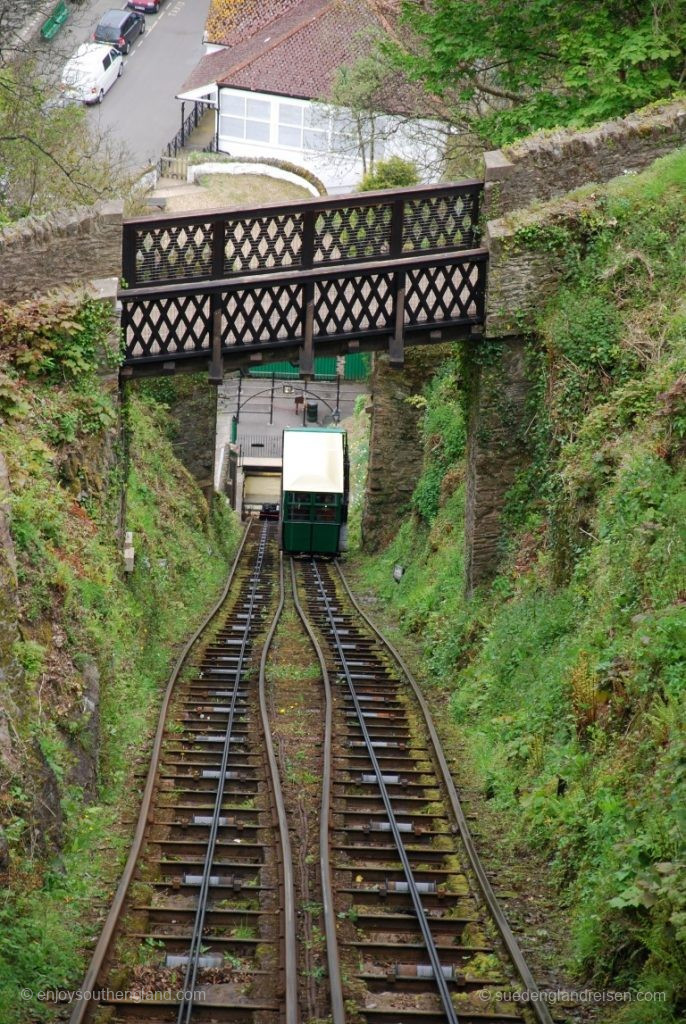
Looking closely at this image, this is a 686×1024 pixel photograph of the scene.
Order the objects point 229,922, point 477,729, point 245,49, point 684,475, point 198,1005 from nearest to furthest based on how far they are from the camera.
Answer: point 198,1005 → point 229,922 → point 684,475 → point 477,729 → point 245,49

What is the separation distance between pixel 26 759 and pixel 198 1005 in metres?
2.71

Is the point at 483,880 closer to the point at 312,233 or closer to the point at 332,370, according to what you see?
the point at 312,233

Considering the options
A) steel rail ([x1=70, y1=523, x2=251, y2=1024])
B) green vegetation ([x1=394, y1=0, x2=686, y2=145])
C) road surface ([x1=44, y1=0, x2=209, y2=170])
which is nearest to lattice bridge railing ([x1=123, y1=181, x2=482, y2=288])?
green vegetation ([x1=394, y1=0, x2=686, y2=145])

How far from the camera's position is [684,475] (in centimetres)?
1289

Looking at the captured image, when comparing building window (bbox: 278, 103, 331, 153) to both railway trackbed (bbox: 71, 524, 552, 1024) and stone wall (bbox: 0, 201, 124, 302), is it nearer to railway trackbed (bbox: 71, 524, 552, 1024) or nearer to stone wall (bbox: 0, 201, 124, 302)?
stone wall (bbox: 0, 201, 124, 302)

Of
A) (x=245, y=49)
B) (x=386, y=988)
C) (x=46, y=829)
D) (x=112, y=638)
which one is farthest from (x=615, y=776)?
(x=245, y=49)

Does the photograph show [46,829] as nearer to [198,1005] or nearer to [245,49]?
[198,1005]

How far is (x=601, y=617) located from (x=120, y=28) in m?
55.6

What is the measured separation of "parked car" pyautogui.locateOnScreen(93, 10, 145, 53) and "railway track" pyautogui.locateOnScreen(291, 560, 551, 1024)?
50729mm

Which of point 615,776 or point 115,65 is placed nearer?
point 615,776

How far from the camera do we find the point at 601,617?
13219mm

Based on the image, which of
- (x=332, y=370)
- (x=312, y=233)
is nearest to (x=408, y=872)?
(x=312, y=233)

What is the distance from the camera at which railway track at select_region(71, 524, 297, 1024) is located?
9.01 metres

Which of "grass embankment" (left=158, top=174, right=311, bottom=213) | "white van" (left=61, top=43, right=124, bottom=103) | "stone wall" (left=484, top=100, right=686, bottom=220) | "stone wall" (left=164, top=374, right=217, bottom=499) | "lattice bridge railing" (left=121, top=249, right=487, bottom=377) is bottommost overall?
"stone wall" (left=164, top=374, right=217, bottom=499)
